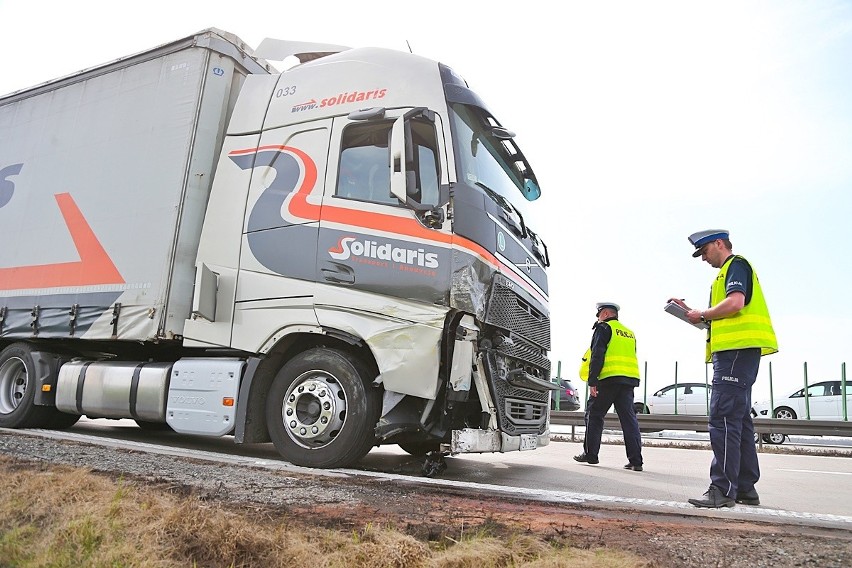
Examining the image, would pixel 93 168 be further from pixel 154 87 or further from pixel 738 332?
pixel 738 332

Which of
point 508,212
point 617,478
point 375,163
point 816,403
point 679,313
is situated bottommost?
point 617,478

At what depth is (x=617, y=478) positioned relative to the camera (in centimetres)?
543

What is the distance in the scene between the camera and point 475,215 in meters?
4.71

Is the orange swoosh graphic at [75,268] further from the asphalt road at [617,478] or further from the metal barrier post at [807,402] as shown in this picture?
the metal barrier post at [807,402]

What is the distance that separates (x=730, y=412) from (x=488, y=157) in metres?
2.72

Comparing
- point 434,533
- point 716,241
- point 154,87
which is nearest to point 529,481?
point 716,241

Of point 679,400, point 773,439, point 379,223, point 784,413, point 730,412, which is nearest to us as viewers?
point 730,412

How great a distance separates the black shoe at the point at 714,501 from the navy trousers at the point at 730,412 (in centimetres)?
3

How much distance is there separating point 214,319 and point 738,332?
4061mm

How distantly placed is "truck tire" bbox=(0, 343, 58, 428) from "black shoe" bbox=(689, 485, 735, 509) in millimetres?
6650

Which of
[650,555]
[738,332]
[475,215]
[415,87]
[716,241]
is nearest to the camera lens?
[650,555]

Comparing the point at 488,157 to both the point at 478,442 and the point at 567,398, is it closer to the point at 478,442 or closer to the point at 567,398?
the point at 478,442

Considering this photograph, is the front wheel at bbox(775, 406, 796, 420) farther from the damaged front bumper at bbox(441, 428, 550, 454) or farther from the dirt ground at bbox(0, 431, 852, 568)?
the dirt ground at bbox(0, 431, 852, 568)

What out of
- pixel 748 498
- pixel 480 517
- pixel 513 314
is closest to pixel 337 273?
pixel 513 314
